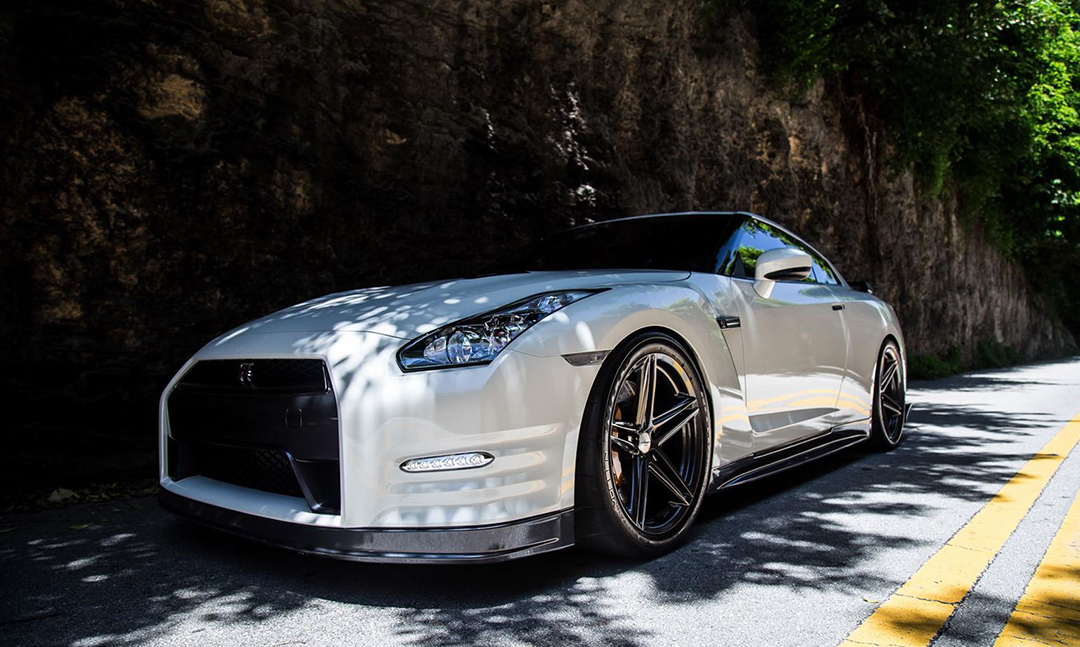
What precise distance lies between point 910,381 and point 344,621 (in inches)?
480

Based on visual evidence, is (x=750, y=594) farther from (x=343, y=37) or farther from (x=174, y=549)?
(x=343, y=37)

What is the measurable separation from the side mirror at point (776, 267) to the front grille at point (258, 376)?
6.89 ft

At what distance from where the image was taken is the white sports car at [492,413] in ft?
7.66

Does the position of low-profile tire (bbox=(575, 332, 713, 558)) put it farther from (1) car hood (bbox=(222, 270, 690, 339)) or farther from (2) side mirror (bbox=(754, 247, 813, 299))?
(2) side mirror (bbox=(754, 247, 813, 299))

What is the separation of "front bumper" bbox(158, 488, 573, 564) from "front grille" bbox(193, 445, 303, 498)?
0.60ft

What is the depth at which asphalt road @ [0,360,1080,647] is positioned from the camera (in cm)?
214

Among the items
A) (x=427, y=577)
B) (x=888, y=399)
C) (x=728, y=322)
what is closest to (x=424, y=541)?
(x=427, y=577)

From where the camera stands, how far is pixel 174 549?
300 centimetres

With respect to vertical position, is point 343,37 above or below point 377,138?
above

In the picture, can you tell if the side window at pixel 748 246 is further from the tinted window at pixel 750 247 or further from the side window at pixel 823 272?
the side window at pixel 823 272

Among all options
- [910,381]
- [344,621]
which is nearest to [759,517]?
[344,621]

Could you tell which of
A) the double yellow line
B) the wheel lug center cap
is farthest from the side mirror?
the double yellow line

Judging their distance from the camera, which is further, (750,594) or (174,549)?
(174,549)

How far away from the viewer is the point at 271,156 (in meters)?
5.13
